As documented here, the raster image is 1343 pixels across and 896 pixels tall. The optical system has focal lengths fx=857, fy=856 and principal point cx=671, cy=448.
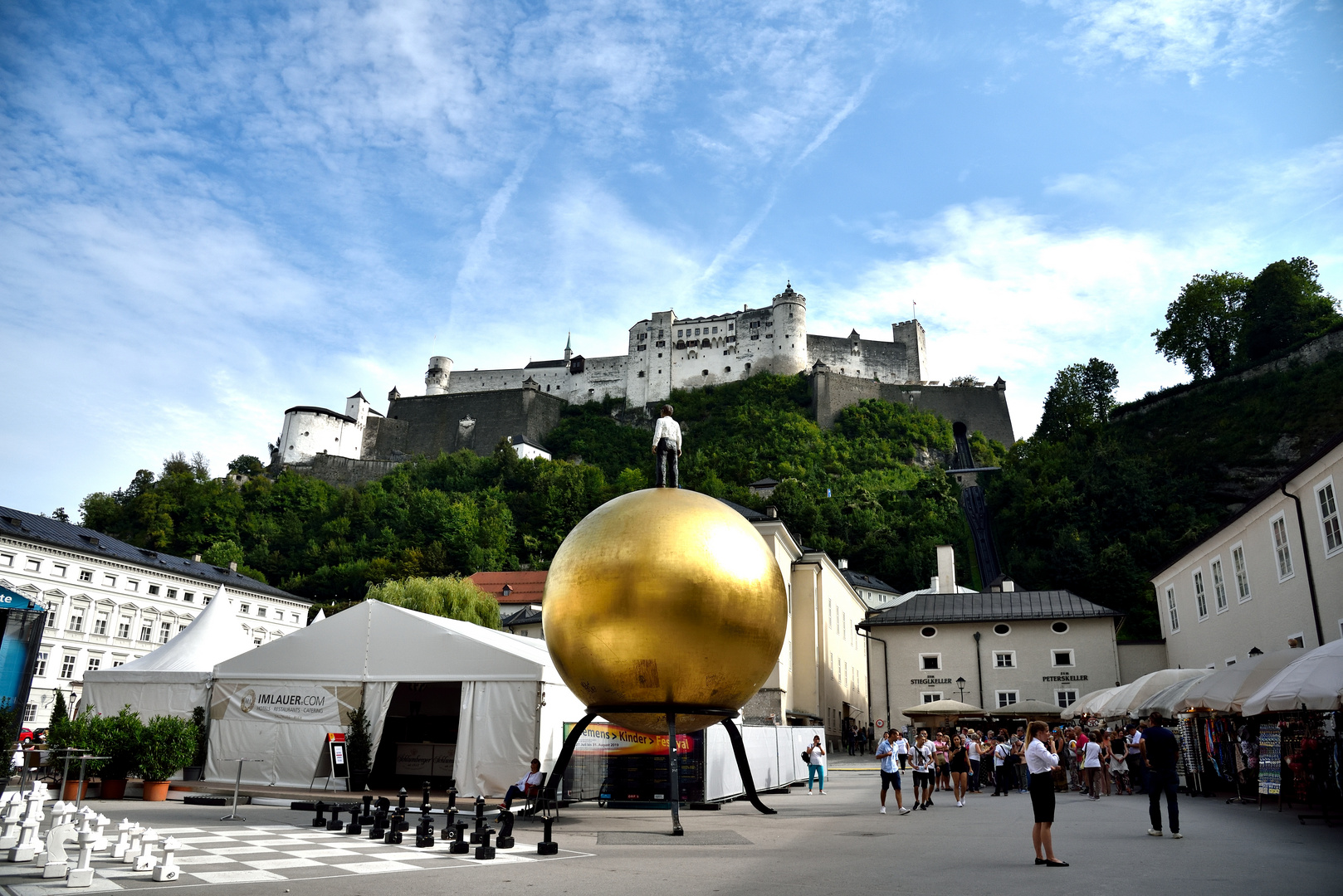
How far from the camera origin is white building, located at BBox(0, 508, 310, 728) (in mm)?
47531

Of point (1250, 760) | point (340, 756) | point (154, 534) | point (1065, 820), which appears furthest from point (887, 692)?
point (154, 534)

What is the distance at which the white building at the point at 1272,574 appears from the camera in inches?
731

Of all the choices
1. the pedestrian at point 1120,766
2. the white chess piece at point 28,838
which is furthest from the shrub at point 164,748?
the pedestrian at point 1120,766

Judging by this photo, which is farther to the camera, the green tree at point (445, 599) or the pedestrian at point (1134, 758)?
the green tree at point (445, 599)

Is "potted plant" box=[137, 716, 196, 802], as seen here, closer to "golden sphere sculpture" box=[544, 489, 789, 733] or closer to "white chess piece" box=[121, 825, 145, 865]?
"white chess piece" box=[121, 825, 145, 865]

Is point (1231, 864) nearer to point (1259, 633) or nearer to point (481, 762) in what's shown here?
point (481, 762)

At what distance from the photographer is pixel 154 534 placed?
77938mm

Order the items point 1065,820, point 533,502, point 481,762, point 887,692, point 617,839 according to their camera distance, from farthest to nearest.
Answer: point 533,502 → point 887,692 → point 481,762 → point 1065,820 → point 617,839

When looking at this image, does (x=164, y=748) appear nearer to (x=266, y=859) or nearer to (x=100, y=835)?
(x=266, y=859)

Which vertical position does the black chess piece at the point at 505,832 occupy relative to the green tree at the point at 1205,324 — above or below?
below

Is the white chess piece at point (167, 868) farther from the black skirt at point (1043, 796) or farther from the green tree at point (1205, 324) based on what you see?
the green tree at point (1205, 324)

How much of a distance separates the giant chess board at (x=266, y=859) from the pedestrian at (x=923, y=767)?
894 centimetres

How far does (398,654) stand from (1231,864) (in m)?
13.7

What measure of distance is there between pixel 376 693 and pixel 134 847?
870cm
